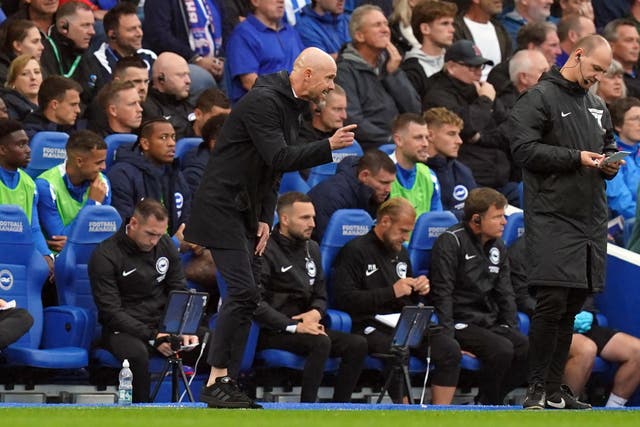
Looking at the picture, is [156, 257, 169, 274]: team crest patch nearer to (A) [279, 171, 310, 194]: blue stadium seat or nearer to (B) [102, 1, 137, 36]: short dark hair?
(A) [279, 171, 310, 194]: blue stadium seat

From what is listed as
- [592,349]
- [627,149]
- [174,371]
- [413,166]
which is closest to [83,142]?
[174,371]

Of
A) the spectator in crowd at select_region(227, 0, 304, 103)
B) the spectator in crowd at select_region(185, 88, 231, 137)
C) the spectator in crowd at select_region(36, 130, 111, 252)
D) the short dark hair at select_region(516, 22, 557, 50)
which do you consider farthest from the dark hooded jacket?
the short dark hair at select_region(516, 22, 557, 50)

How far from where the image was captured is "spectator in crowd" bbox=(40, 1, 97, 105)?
14.4 metres

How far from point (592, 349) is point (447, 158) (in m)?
2.48

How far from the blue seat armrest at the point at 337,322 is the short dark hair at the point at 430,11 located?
5.02 m

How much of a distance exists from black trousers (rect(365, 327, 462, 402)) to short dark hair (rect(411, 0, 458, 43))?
4978 millimetres

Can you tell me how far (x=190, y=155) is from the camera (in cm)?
1360

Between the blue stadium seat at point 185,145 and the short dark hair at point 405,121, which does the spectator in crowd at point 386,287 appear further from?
the blue stadium seat at point 185,145

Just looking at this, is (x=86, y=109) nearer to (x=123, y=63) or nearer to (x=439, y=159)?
(x=123, y=63)

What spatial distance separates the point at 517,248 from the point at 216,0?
4.93m

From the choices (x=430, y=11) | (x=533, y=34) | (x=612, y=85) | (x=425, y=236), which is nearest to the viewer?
(x=425, y=236)

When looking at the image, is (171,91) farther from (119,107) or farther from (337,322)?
(337,322)

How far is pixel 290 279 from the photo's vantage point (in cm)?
1215

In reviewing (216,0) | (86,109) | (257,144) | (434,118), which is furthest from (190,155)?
(257,144)
